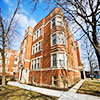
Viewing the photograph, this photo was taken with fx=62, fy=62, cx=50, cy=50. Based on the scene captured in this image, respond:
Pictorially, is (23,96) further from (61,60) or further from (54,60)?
(61,60)

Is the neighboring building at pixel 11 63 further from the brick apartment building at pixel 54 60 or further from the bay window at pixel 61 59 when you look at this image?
the bay window at pixel 61 59

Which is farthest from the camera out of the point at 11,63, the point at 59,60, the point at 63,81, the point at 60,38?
the point at 11,63

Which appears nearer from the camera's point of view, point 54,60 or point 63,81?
point 63,81

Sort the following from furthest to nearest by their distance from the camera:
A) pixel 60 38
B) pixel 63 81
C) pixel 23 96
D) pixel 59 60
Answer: pixel 60 38
pixel 59 60
pixel 63 81
pixel 23 96

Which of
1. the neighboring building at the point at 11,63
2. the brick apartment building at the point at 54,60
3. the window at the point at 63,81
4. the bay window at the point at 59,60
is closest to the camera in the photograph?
the window at the point at 63,81

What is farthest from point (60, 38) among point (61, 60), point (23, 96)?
point (23, 96)

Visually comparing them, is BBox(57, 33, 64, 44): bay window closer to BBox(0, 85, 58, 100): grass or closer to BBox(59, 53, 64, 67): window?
BBox(59, 53, 64, 67): window

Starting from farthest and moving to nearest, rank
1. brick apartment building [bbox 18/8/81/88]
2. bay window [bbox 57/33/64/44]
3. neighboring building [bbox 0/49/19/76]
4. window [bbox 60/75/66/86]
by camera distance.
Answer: neighboring building [bbox 0/49/19/76] < bay window [bbox 57/33/64/44] < brick apartment building [bbox 18/8/81/88] < window [bbox 60/75/66/86]

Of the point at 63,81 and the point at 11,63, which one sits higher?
the point at 11,63

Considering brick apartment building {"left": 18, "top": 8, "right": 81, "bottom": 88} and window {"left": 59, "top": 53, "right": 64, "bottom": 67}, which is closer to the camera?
brick apartment building {"left": 18, "top": 8, "right": 81, "bottom": 88}

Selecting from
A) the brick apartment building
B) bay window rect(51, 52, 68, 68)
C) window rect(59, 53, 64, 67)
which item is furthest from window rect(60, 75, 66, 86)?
window rect(59, 53, 64, 67)

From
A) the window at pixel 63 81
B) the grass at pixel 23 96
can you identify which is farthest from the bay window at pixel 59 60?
the grass at pixel 23 96

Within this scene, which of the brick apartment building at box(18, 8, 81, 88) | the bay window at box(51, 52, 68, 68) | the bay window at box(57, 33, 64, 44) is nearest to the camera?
the brick apartment building at box(18, 8, 81, 88)

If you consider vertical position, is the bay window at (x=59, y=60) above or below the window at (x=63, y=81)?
above
